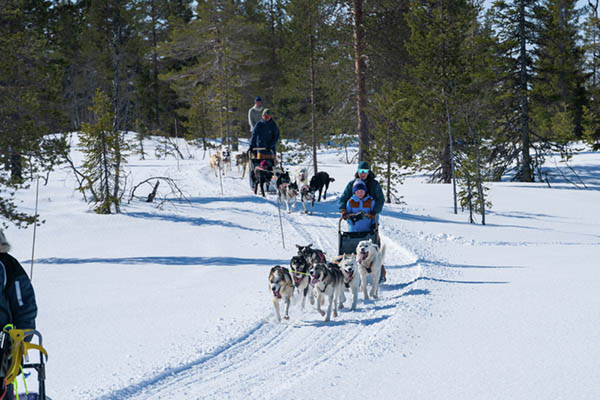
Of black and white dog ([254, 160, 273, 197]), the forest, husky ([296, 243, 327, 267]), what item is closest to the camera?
husky ([296, 243, 327, 267])

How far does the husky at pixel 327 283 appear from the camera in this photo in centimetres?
682

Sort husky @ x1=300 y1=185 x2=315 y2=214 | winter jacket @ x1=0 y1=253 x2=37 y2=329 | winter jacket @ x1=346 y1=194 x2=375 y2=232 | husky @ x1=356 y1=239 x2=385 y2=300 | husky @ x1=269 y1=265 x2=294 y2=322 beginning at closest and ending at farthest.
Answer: winter jacket @ x1=0 y1=253 x2=37 y2=329 < husky @ x1=269 y1=265 x2=294 y2=322 < husky @ x1=356 y1=239 x2=385 y2=300 < winter jacket @ x1=346 y1=194 x2=375 y2=232 < husky @ x1=300 y1=185 x2=315 y2=214

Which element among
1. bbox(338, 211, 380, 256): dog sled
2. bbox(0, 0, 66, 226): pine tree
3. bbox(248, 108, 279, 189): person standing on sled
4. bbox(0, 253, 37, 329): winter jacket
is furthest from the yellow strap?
bbox(248, 108, 279, 189): person standing on sled

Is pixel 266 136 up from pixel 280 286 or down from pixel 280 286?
up

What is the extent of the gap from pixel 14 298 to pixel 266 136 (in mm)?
13576

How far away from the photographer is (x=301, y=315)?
717 centimetres

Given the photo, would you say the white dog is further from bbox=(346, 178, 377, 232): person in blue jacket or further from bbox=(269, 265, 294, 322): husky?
bbox=(346, 178, 377, 232): person in blue jacket

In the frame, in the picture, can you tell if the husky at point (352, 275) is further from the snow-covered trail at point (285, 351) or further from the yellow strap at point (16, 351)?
the yellow strap at point (16, 351)

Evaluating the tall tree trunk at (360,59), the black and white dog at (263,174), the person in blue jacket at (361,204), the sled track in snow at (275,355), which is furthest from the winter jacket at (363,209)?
the tall tree trunk at (360,59)

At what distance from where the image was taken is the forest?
37.5ft

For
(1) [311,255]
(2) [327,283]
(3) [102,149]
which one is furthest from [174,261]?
(3) [102,149]

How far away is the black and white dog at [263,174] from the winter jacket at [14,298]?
1382cm

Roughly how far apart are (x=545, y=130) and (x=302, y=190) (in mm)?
25594

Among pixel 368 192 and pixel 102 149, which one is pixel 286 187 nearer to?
pixel 102 149
